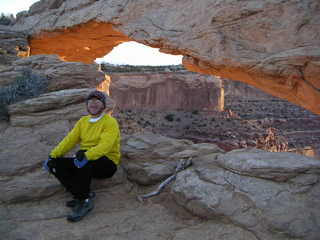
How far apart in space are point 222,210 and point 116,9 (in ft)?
18.7

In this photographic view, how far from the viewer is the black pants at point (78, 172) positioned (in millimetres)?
3469

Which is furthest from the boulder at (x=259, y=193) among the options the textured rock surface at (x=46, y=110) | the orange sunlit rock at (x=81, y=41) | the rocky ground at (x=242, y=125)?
the rocky ground at (x=242, y=125)

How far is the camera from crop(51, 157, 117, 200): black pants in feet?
11.4

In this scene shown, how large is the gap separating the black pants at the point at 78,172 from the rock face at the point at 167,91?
65.7 ft

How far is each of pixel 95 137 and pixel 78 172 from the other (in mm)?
443

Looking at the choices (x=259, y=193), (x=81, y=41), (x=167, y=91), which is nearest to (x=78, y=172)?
(x=259, y=193)

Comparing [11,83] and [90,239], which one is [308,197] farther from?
[11,83]

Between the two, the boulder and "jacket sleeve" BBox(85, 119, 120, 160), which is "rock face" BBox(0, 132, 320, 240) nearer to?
the boulder

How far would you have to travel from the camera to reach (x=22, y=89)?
19.8ft

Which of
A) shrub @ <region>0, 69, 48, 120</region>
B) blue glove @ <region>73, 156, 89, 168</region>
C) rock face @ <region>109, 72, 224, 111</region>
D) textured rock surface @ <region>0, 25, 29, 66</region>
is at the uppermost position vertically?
textured rock surface @ <region>0, 25, 29, 66</region>

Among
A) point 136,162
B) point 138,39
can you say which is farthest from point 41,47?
point 136,162

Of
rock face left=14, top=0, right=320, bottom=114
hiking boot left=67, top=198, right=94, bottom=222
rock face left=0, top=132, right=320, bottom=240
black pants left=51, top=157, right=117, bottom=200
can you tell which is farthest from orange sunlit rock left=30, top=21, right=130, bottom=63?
hiking boot left=67, top=198, right=94, bottom=222

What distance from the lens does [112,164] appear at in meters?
3.72

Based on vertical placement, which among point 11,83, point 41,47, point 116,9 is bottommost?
point 11,83
